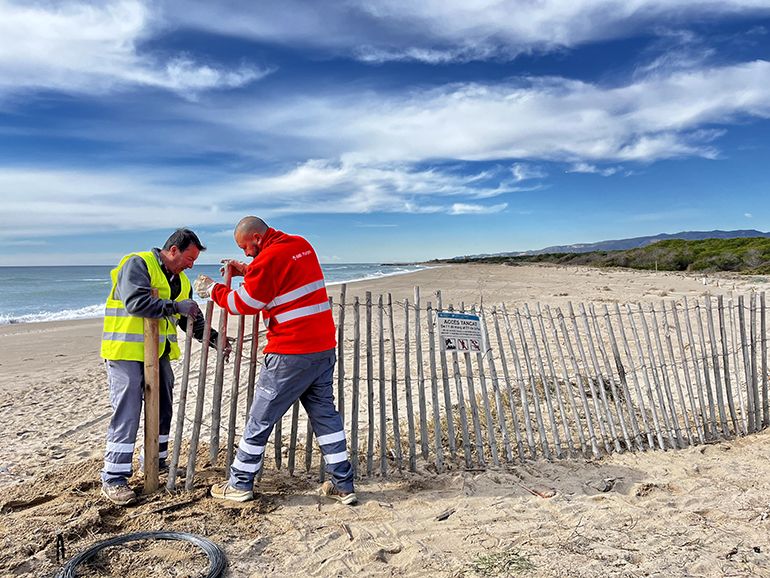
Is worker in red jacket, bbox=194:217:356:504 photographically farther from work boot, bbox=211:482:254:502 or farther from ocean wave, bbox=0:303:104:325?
ocean wave, bbox=0:303:104:325

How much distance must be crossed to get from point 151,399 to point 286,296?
124cm

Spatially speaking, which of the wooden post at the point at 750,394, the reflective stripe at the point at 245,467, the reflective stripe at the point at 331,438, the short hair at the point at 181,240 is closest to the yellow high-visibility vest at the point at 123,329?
the short hair at the point at 181,240

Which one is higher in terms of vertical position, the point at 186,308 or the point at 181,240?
the point at 181,240

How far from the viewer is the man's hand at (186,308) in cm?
361

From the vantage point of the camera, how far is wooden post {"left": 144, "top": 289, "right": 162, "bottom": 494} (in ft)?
11.5

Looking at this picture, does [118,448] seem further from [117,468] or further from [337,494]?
[337,494]

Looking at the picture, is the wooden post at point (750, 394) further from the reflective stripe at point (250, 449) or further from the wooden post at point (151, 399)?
the wooden post at point (151, 399)

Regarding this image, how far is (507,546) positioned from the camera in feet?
9.76

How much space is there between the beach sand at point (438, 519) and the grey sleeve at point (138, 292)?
1.32 metres

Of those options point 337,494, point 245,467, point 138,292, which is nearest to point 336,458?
point 337,494

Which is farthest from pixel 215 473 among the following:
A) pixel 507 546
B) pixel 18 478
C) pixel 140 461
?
pixel 507 546

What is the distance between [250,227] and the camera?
3557 millimetres

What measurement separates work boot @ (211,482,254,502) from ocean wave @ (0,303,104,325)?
54.6 feet

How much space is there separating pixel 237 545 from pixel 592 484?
2.71 meters
